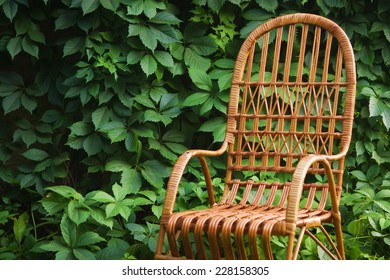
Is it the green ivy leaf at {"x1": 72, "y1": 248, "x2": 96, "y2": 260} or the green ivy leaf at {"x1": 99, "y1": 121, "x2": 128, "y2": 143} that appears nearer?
the green ivy leaf at {"x1": 72, "y1": 248, "x2": 96, "y2": 260}

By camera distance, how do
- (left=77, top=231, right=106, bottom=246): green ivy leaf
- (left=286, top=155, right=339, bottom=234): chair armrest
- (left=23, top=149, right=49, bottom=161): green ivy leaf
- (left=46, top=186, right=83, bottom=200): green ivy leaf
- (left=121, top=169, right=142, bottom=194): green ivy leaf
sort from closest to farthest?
(left=286, top=155, right=339, bottom=234): chair armrest < (left=77, top=231, right=106, bottom=246): green ivy leaf < (left=46, top=186, right=83, bottom=200): green ivy leaf < (left=121, top=169, right=142, bottom=194): green ivy leaf < (left=23, top=149, right=49, bottom=161): green ivy leaf

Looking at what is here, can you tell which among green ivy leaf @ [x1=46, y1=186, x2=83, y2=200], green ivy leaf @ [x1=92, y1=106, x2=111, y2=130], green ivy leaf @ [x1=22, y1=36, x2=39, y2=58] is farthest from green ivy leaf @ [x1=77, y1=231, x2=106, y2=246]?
green ivy leaf @ [x1=22, y1=36, x2=39, y2=58]

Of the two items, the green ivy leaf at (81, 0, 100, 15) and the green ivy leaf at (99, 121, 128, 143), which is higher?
the green ivy leaf at (81, 0, 100, 15)

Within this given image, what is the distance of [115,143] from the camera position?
3.05 meters

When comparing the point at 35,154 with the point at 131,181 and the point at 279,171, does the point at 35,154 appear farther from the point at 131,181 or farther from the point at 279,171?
the point at 279,171

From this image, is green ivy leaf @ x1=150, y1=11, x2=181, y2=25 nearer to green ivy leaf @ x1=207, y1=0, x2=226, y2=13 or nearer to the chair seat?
green ivy leaf @ x1=207, y1=0, x2=226, y2=13

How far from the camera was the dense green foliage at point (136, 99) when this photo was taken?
2.86m

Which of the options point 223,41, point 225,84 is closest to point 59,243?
point 225,84

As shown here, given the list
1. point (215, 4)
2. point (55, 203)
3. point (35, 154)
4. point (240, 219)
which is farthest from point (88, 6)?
point (240, 219)

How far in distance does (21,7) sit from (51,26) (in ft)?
0.73

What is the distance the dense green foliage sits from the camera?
2861mm
